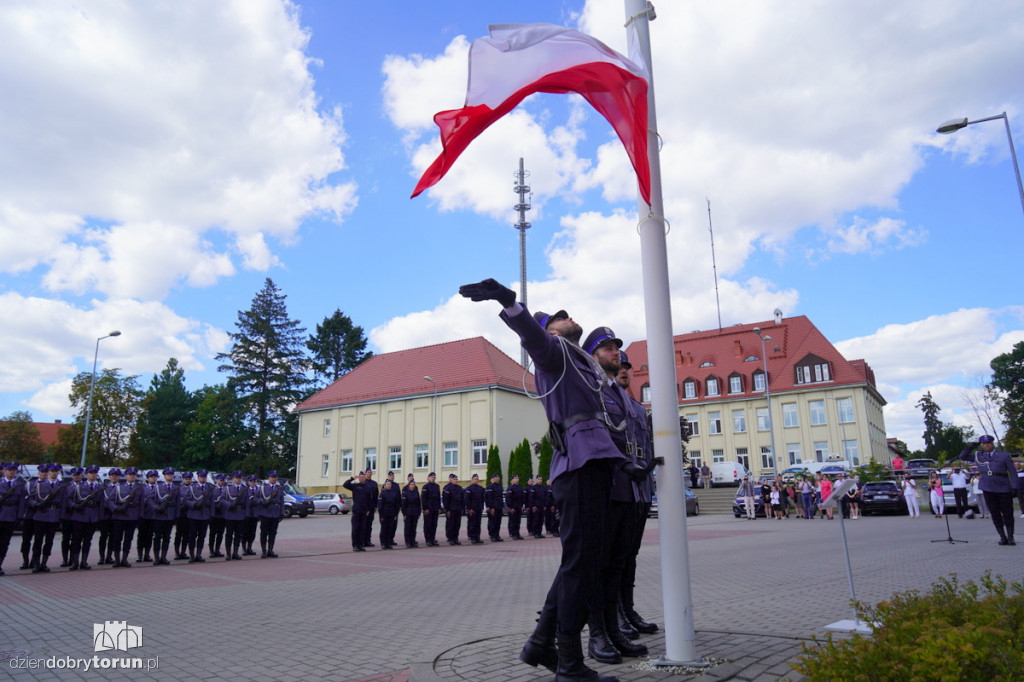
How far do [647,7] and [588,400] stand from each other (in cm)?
318

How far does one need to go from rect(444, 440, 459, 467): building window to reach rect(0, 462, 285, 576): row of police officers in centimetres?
3225

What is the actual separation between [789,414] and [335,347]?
159 feet

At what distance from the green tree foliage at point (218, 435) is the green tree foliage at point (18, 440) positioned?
12762mm

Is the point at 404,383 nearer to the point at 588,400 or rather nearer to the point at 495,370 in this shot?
the point at 495,370

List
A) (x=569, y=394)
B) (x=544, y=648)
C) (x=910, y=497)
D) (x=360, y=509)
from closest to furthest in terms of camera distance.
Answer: (x=544, y=648)
(x=569, y=394)
(x=360, y=509)
(x=910, y=497)

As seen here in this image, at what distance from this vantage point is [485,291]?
3.65 meters

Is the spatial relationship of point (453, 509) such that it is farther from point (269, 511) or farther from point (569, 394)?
point (569, 394)

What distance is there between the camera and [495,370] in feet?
161

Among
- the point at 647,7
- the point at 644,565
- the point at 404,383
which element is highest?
the point at 404,383

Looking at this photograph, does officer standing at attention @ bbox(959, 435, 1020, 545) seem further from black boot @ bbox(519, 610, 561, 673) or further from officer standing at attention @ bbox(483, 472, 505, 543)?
officer standing at attention @ bbox(483, 472, 505, 543)

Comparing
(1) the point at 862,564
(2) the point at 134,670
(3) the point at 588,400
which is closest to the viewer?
(3) the point at 588,400

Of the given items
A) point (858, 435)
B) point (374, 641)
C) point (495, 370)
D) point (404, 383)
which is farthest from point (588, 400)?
point (858, 435)

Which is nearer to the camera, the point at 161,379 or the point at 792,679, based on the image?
the point at 792,679

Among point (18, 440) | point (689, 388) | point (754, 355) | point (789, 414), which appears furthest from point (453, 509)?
point (18, 440)
